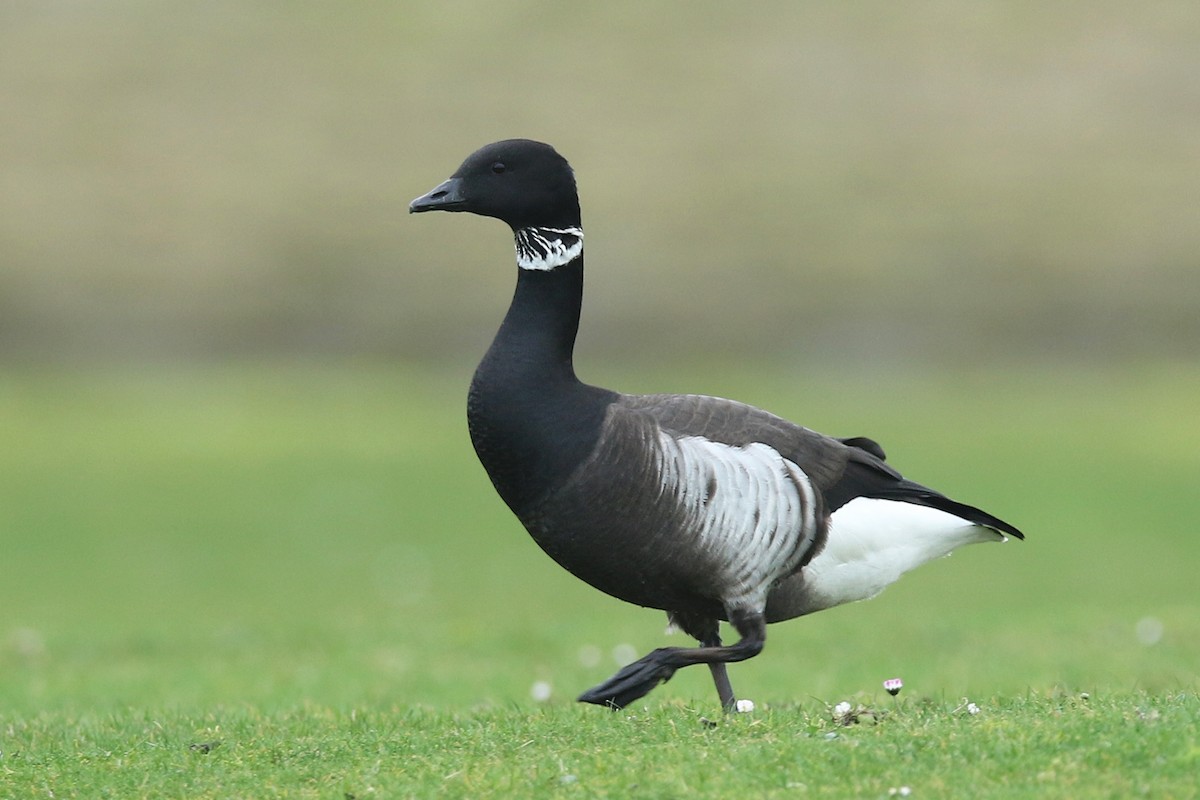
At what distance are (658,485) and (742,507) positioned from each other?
1.40 feet

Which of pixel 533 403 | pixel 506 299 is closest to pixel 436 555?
pixel 533 403

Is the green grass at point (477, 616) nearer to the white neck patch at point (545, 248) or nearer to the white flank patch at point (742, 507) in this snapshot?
the white flank patch at point (742, 507)

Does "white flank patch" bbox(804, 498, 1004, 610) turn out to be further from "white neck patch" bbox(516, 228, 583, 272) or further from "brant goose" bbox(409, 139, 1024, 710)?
"white neck patch" bbox(516, 228, 583, 272)

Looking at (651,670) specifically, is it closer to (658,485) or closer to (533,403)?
(658,485)

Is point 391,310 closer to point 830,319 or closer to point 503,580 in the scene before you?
point 830,319

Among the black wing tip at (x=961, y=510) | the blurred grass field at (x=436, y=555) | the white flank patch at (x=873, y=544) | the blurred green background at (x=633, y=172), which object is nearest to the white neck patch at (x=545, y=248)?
the white flank patch at (x=873, y=544)

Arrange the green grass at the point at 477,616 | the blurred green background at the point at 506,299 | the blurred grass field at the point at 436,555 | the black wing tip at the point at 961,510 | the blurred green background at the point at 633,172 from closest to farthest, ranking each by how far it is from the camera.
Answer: the green grass at the point at 477,616, the black wing tip at the point at 961,510, the blurred grass field at the point at 436,555, the blurred green background at the point at 506,299, the blurred green background at the point at 633,172

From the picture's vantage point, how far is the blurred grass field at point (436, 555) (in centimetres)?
1341

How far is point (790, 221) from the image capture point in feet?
200

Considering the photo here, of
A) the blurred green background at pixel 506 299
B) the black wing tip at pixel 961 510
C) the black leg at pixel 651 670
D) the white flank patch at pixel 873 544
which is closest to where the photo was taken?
the black leg at pixel 651 670

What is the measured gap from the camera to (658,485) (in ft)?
25.8

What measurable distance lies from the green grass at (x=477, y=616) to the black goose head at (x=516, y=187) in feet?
8.35

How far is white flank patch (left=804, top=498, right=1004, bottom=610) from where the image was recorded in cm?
834

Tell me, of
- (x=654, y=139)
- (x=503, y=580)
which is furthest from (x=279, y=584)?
(x=654, y=139)
